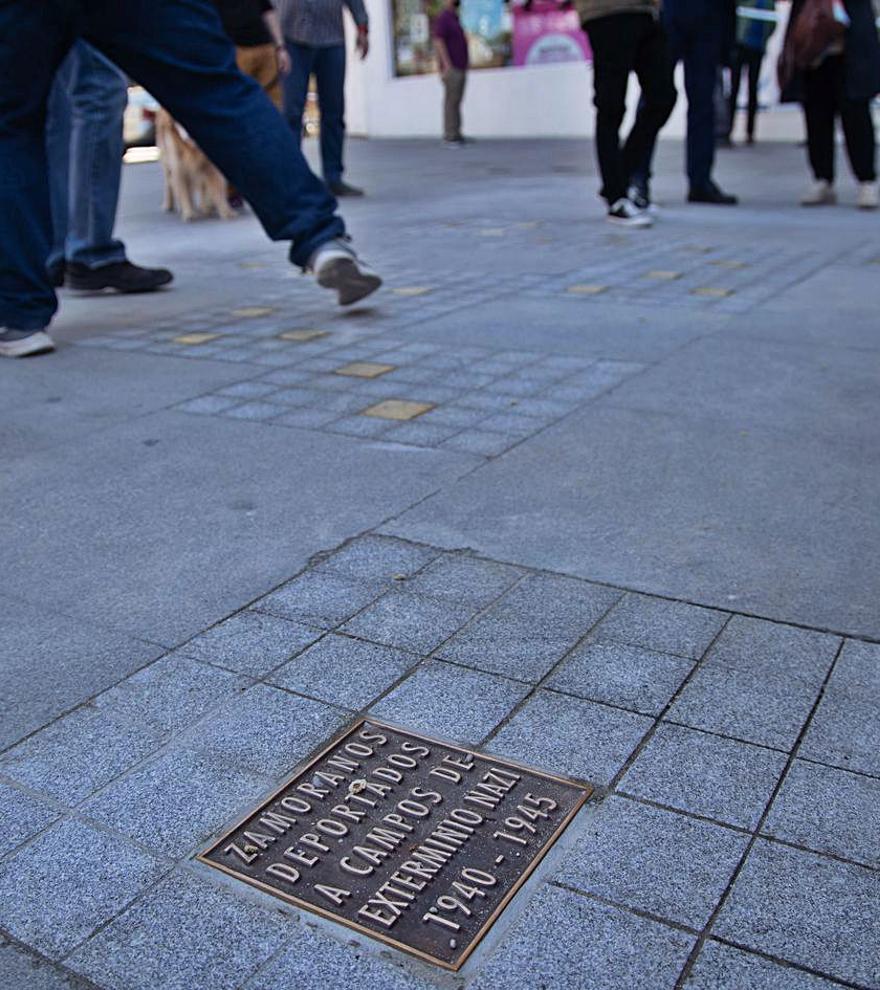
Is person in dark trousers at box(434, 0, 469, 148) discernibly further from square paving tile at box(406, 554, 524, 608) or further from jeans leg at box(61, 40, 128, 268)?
square paving tile at box(406, 554, 524, 608)

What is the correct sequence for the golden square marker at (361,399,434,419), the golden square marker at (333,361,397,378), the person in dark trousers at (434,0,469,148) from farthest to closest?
1. the person in dark trousers at (434,0,469,148)
2. the golden square marker at (333,361,397,378)
3. the golden square marker at (361,399,434,419)

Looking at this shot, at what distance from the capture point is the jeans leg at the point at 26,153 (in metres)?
4.34

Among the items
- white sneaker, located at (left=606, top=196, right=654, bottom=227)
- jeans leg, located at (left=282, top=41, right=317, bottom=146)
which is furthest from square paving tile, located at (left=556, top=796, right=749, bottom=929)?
jeans leg, located at (left=282, top=41, right=317, bottom=146)

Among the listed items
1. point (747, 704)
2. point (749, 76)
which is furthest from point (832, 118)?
point (747, 704)

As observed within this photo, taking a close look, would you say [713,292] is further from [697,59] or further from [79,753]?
[79,753]

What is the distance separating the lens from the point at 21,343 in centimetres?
461

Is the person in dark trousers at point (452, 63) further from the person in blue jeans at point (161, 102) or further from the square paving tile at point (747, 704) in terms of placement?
the square paving tile at point (747, 704)

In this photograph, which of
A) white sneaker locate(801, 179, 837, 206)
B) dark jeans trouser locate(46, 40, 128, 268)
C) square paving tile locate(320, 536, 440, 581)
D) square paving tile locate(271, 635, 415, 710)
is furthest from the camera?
white sneaker locate(801, 179, 837, 206)

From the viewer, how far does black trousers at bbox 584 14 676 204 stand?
7125mm

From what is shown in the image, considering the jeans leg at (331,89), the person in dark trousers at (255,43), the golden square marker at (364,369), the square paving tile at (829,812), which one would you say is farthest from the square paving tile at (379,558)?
the jeans leg at (331,89)

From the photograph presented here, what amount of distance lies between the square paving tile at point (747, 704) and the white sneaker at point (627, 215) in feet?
18.3

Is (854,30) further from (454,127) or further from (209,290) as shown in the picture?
(454,127)

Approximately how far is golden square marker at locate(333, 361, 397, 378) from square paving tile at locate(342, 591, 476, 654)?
1777 millimetres

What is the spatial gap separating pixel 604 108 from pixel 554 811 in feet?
20.3
